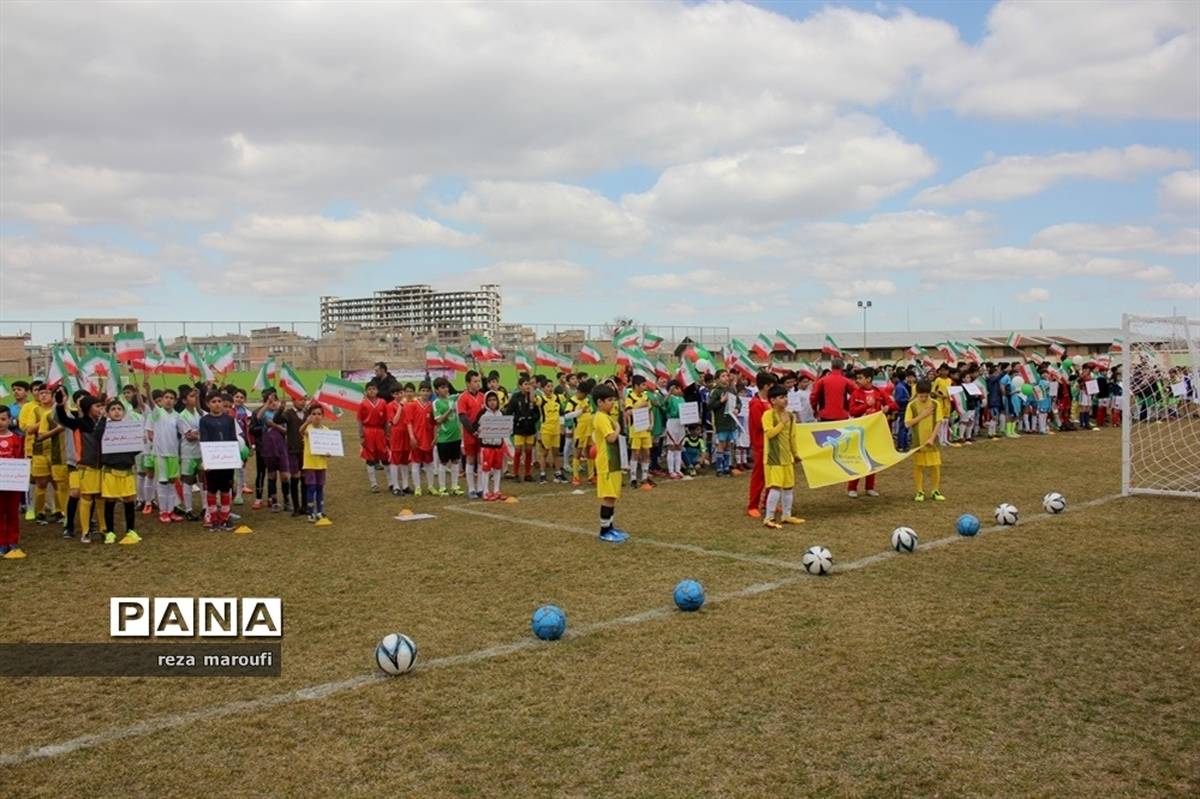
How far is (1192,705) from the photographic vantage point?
596 centimetres

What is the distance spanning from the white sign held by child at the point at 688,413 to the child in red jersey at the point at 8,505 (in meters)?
11.7

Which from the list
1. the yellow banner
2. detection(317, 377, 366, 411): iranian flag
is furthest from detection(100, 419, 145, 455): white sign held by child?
the yellow banner

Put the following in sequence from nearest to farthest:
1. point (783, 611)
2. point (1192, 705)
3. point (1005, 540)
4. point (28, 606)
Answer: point (1192, 705) < point (783, 611) < point (28, 606) < point (1005, 540)

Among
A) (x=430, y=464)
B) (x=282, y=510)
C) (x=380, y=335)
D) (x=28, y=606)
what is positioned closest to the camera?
(x=28, y=606)

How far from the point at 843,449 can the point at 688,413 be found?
5113mm

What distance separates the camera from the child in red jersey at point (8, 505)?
37.9 ft

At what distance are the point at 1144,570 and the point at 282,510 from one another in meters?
12.6

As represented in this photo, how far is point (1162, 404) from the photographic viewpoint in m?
25.2

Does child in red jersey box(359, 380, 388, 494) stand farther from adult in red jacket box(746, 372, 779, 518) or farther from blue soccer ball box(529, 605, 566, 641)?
blue soccer ball box(529, 605, 566, 641)

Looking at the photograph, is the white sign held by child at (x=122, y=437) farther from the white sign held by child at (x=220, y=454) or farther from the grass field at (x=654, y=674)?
the grass field at (x=654, y=674)

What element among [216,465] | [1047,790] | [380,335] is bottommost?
[1047,790]

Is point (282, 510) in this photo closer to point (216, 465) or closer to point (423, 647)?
point (216, 465)

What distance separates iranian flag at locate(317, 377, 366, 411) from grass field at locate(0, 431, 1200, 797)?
5.25 meters

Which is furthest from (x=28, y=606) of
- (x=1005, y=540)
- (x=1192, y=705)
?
(x=1005, y=540)
